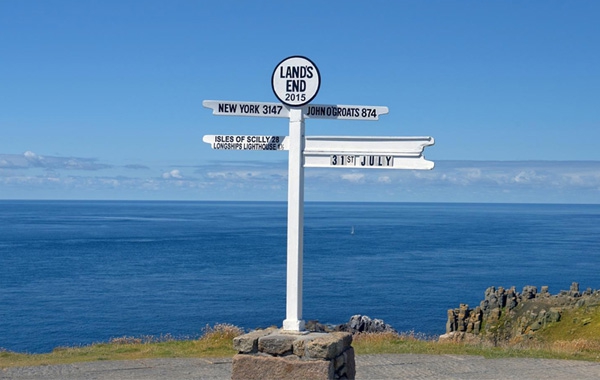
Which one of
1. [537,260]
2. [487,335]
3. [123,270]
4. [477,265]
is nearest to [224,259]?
[123,270]

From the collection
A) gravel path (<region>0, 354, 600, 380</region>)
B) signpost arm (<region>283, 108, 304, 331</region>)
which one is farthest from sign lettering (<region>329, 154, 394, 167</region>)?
gravel path (<region>0, 354, 600, 380</region>)

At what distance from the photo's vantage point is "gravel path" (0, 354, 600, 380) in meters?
10.5

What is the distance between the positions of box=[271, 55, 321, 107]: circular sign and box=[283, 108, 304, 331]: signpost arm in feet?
0.46

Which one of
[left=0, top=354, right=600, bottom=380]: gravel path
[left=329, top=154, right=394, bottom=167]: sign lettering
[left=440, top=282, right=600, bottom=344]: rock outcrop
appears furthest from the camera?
[left=440, top=282, right=600, bottom=344]: rock outcrop

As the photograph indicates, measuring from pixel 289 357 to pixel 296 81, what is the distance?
2.92 m

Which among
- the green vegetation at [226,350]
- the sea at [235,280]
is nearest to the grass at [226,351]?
the green vegetation at [226,350]

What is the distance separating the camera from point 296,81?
24.8 ft

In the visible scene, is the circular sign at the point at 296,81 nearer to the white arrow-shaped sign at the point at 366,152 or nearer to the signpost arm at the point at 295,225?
the signpost arm at the point at 295,225

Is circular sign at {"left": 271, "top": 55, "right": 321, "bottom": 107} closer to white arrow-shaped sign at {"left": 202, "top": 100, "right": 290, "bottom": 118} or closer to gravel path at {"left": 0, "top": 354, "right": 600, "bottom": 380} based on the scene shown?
white arrow-shaped sign at {"left": 202, "top": 100, "right": 290, "bottom": 118}

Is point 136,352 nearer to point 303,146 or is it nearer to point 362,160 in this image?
point 303,146

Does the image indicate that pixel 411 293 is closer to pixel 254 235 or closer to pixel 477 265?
pixel 477 265

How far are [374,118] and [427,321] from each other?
4065cm

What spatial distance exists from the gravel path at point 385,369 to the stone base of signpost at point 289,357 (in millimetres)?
3205

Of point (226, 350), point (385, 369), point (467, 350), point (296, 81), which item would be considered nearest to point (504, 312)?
point (467, 350)
